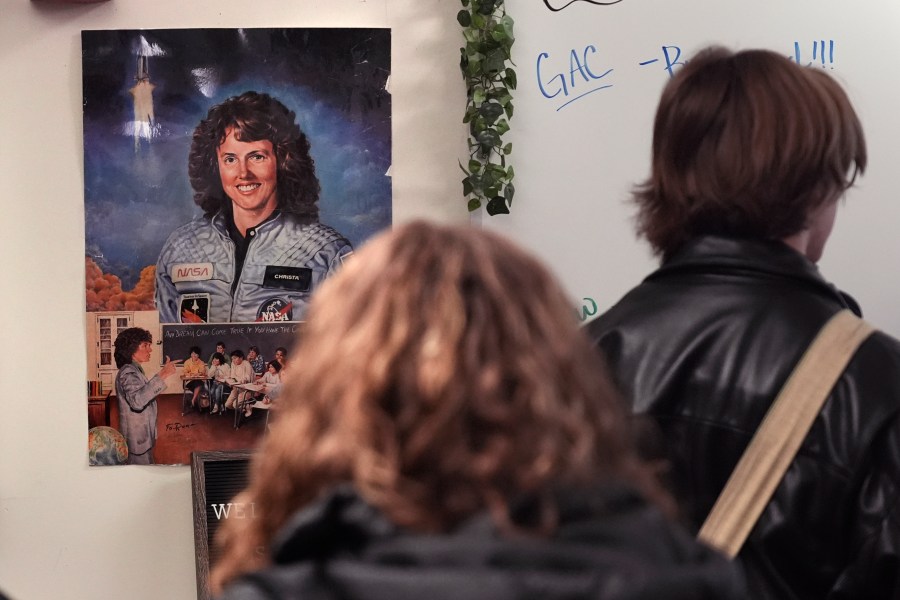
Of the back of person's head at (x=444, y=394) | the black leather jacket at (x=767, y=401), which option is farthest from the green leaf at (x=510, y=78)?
the back of person's head at (x=444, y=394)

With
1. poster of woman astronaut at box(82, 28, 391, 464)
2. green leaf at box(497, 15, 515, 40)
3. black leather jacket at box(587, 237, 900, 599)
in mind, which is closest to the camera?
black leather jacket at box(587, 237, 900, 599)

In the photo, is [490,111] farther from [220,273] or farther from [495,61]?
[220,273]

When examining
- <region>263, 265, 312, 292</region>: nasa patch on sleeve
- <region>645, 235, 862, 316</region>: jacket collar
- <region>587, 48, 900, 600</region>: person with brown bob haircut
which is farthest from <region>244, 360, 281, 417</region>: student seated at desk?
<region>645, 235, 862, 316</region>: jacket collar

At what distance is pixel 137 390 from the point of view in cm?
246

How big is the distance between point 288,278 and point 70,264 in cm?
48

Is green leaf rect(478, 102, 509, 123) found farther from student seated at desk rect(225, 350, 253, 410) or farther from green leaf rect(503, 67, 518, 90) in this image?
student seated at desk rect(225, 350, 253, 410)

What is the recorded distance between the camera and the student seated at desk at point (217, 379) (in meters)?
2.45

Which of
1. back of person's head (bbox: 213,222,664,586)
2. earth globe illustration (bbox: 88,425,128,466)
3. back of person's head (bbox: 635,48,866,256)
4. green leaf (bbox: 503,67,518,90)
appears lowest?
earth globe illustration (bbox: 88,425,128,466)

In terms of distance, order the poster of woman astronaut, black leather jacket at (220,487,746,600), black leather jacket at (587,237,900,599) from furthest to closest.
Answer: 1. the poster of woman astronaut
2. black leather jacket at (587,237,900,599)
3. black leather jacket at (220,487,746,600)

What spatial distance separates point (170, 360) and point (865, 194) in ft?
5.12

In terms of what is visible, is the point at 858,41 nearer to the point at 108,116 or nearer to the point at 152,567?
the point at 108,116

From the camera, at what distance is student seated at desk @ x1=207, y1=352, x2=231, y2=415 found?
2.45 meters

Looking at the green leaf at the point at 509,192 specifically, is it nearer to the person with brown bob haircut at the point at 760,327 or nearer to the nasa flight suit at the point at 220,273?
the nasa flight suit at the point at 220,273

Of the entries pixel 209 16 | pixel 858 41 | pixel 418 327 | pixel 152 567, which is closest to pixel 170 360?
pixel 152 567
